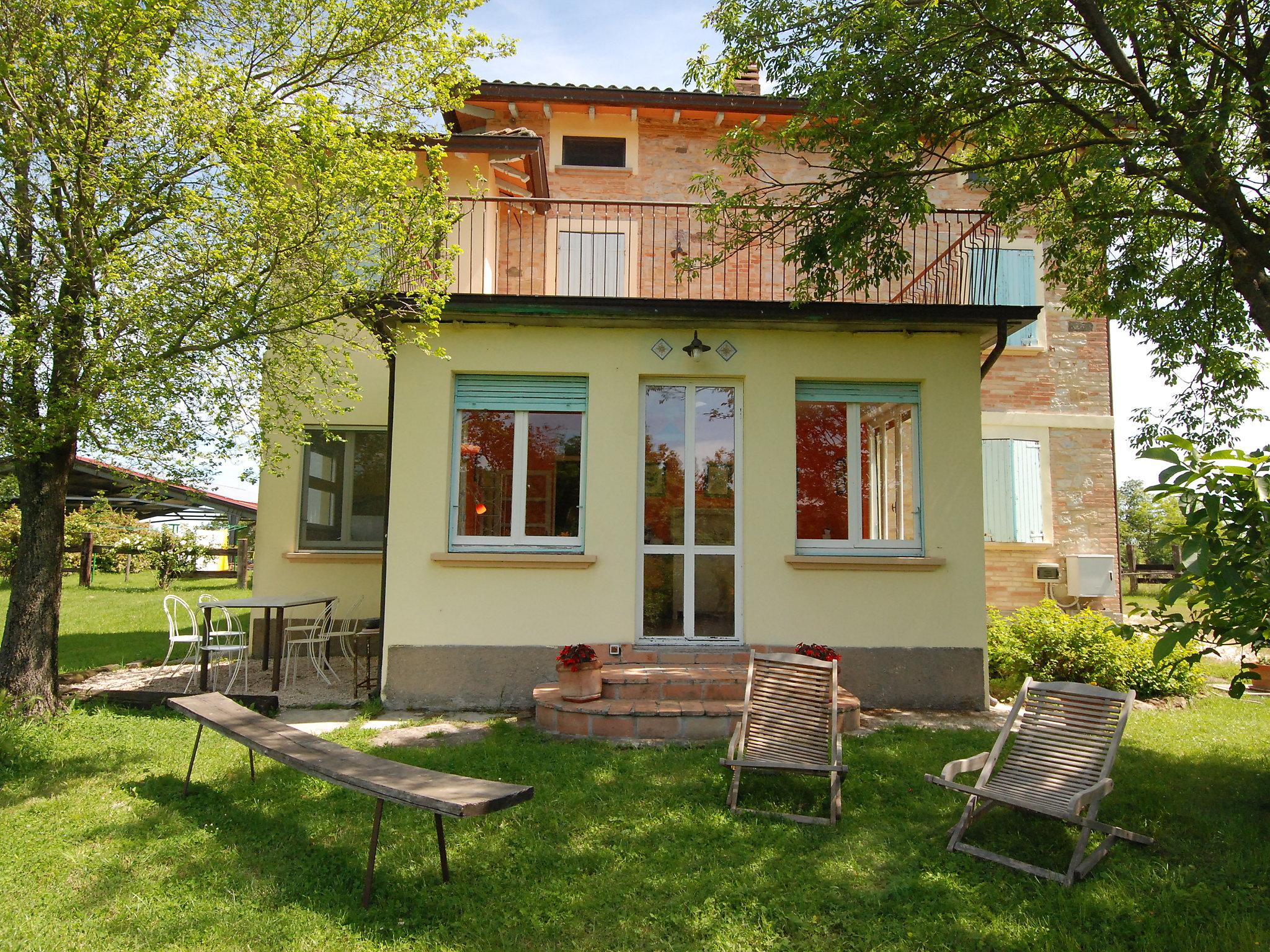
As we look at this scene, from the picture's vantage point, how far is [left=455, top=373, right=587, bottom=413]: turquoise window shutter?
7828 millimetres

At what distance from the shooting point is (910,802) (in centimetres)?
493

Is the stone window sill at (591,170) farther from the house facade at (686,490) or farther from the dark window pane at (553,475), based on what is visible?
the dark window pane at (553,475)

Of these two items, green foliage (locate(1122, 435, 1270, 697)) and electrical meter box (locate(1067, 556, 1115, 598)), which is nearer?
green foliage (locate(1122, 435, 1270, 697))

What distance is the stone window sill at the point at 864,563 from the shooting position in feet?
24.8

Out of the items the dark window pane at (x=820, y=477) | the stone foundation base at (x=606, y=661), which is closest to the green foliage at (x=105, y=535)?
the stone foundation base at (x=606, y=661)

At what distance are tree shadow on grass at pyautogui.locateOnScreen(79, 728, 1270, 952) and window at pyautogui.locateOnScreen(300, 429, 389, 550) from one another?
15.5 feet

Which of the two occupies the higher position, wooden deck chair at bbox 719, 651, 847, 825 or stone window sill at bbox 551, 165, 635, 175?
stone window sill at bbox 551, 165, 635, 175

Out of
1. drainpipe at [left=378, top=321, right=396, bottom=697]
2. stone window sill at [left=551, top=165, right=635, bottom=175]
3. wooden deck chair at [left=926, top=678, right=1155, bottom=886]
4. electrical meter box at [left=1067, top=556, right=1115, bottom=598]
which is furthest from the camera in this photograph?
stone window sill at [left=551, top=165, right=635, bottom=175]

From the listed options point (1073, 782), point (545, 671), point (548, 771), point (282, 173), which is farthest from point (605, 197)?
point (1073, 782)

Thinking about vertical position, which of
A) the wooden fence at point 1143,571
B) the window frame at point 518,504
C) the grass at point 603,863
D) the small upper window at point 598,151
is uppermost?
the small upper window at point 598,151

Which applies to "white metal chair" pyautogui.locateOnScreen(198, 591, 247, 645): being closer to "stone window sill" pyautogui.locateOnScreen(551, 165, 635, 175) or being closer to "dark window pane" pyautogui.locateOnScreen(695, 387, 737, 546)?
"dark window pane" pyautogui.locateOnScreen(695, 387, 737, 546)

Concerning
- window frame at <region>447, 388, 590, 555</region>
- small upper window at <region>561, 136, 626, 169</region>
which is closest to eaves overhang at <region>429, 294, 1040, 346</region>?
window frame at <region>447, 388, 590, 555</region>

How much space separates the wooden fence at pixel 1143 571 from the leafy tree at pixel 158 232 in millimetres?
20360

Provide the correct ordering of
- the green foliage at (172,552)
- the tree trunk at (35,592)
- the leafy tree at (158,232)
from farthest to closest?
the green foliage at (172,552) < the tree trunk at (35,592) < the leafy tree at (158,232)
